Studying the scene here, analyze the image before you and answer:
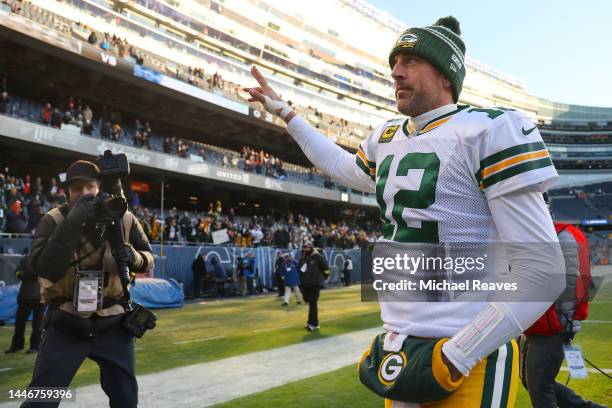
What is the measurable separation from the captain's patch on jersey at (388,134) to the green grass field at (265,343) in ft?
12.2

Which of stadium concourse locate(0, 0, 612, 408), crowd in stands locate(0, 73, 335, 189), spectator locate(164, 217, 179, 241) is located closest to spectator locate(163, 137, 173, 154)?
crowd in stands locate(0, 73, 335, 189)

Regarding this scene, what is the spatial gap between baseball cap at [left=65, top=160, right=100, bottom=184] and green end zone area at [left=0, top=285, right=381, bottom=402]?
338 cm

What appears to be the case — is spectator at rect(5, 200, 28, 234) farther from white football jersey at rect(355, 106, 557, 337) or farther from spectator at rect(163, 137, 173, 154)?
white football jersey at rect(355, 106, 557, 337)

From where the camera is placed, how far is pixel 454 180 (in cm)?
185

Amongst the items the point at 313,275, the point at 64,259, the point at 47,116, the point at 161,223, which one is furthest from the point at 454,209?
the point at 47,116

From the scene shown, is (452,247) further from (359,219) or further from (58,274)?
(359,219)

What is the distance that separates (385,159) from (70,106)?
25555 millimetres

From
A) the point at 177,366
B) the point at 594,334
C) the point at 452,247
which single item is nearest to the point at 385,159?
the point at 452,247

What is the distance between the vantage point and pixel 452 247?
72.4 inches

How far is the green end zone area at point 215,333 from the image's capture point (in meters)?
7.18

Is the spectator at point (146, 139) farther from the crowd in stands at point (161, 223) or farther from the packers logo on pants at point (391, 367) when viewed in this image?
the packers logo on pants at point (391, 367)

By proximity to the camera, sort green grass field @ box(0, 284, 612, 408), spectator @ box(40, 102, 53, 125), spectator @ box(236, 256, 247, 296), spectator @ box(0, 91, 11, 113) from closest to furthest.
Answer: green grass field @ box(0, 284, 612, 408)
spectator @ box(236, 256, 247, 296)
spectator @ box(0, 91, 11, 113)
spectator @ box(40, 102, 53, 125)

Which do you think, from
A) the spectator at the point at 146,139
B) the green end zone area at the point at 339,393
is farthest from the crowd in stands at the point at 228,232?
the green end zone area at the point at 339,393

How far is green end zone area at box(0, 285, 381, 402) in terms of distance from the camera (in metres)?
7.18
